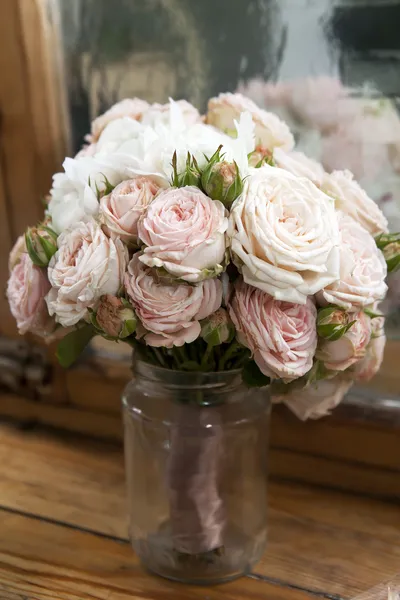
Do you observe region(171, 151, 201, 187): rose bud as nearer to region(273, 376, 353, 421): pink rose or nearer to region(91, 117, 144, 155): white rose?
region(91, 117, 144, 155): white rose

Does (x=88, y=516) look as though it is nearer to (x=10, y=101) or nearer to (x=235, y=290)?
(x=235, y=290)

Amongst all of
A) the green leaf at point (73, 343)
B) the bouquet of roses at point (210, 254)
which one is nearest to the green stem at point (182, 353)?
the bouquet of roses at point (210, 254)

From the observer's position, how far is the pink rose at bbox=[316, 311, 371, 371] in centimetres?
64

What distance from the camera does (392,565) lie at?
0.81m

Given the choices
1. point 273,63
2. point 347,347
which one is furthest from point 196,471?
point 273,63

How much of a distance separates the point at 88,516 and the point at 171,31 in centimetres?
70

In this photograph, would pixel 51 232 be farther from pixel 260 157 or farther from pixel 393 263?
pixel 393 263

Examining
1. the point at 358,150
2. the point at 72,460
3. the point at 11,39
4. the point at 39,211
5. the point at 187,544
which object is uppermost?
the point at 11,39

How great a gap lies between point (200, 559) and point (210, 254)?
16.4 inches

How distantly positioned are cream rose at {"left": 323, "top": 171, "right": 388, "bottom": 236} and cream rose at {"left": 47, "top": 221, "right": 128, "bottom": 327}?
0.79ft

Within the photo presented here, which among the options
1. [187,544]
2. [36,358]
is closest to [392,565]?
[187,544]

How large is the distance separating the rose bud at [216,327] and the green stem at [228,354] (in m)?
0.04

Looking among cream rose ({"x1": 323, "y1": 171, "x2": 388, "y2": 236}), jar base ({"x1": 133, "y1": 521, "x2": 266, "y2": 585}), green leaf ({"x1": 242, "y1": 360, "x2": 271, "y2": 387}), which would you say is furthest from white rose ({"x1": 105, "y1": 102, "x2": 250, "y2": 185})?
jar base ({"x1": 133, "y1": 521, "x2": 266, "y2": 585})

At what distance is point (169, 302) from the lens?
1.93 feet
